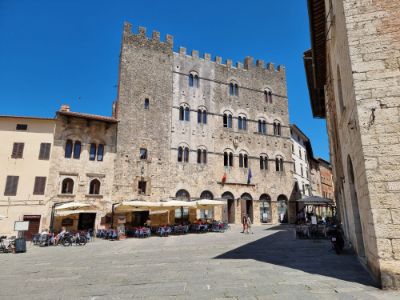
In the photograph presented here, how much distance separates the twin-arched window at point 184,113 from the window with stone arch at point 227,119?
12.6 ft

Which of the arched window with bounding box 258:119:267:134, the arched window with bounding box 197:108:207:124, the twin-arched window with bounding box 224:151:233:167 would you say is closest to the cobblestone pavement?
the twin-arched window with bounding box 224:151:233:167

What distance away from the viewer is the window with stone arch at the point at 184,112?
25.4 meters

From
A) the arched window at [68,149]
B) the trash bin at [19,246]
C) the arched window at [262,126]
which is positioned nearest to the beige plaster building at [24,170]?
the arched window at [68,149]

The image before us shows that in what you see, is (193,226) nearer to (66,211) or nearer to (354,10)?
(66,211)

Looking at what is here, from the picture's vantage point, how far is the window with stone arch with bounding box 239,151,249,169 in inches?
1053

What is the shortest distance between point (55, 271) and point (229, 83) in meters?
23.8

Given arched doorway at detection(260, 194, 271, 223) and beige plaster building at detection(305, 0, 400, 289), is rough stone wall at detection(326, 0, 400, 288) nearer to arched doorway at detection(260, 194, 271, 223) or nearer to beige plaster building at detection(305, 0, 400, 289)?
beige plaster building at detection(305, 0, 400, 289)

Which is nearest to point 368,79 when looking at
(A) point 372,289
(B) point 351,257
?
(A) point 372,289

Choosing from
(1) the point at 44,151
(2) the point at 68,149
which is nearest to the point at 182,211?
(2) the point at 68,149

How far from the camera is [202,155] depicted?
25328 mm

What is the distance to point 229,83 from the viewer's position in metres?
28.3

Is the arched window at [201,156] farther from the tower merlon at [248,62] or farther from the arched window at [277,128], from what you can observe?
the tower merlon at [248,62]

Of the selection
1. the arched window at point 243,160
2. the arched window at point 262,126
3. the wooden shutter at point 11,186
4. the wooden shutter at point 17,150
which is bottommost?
the wooden shutter at point 11,186

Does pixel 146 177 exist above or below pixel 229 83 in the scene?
below
